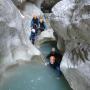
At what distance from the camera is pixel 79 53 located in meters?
8.54

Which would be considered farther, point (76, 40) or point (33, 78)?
point (33, 78)

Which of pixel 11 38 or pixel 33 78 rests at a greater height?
pixel 11 38

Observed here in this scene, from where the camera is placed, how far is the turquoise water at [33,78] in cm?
966

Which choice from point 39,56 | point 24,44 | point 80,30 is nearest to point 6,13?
point 24,44

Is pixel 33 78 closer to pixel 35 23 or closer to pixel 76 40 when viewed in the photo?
pixel 76 40

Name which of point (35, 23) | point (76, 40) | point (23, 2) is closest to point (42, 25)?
point (35, 23)

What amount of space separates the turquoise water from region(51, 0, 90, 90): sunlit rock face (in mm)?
1162

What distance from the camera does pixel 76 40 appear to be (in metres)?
8.69

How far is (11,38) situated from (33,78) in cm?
207

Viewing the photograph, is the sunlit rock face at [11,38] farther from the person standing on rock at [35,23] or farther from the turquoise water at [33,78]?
the person standing on rock at [35,23]

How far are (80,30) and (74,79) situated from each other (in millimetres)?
1781

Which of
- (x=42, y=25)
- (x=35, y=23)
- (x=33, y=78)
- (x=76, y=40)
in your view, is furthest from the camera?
(x=42, y=25)

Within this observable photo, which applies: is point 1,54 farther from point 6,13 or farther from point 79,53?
point 79,53

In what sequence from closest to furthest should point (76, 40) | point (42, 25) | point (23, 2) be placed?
1. point (76, 40)
2. point (42, 25)
3. point (23, 2)
